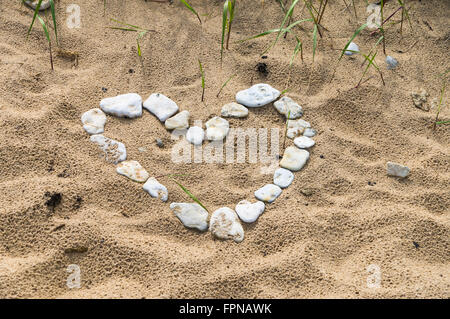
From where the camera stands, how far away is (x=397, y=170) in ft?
6.40

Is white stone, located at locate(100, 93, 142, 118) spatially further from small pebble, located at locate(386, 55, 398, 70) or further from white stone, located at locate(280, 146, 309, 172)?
small pebble, located at locate(386, 55, 398, 70)

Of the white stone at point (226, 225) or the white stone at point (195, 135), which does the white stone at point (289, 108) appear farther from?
the white stone at point (226, 225)

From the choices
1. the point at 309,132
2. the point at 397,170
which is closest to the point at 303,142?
the point at 309,132

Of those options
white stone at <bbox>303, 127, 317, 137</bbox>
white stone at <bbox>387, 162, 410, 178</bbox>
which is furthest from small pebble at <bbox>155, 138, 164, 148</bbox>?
white stone at <bbox>387, 162, 410, 178</bbox>

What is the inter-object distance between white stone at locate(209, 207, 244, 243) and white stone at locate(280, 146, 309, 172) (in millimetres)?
372

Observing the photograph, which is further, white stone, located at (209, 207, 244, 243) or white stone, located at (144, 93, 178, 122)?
white stone, located at (144, 93, 178, 122)

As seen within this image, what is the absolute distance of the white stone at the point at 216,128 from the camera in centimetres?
204

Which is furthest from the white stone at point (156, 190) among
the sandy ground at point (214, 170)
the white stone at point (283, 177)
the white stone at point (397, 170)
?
the white stone at point (397, 170)

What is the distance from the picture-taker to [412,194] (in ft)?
6.23

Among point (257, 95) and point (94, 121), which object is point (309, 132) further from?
point (94, 121)

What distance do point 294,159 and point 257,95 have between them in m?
0.42

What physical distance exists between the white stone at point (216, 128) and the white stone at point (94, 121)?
1.67 ft

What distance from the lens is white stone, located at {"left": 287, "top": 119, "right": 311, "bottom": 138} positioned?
81.9 inches

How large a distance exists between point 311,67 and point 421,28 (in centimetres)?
81
